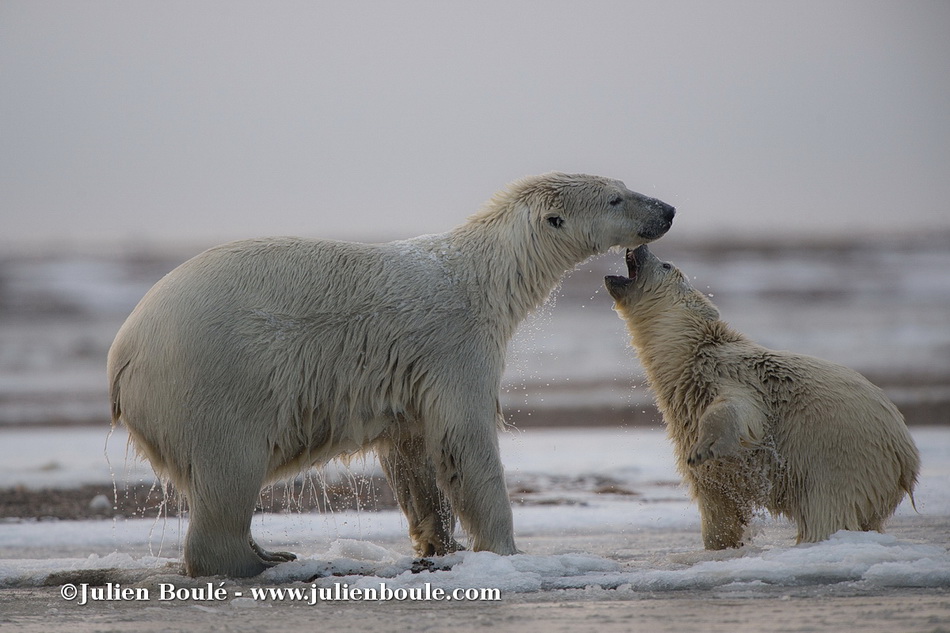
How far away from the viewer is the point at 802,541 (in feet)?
18.9

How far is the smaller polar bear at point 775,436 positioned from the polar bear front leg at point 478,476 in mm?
1006

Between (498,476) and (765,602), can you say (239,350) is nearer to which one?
(498,476)

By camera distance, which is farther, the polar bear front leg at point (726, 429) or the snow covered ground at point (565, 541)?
the polar bear front leg at point (726, 429)

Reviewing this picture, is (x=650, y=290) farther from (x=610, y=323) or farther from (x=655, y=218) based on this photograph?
(x=610, y=323)

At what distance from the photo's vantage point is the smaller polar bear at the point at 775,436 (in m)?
5.70

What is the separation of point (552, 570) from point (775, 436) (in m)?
1.47

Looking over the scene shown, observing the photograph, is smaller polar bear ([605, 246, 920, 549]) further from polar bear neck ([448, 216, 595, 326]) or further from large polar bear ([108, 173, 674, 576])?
large polar bear ([108, 173, 674, 576])

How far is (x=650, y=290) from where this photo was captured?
22.2 feet

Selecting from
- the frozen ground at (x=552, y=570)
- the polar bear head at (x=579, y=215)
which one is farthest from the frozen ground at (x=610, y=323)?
the frozen ground at (x=552, y=570)

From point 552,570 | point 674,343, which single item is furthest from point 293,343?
point 674,343

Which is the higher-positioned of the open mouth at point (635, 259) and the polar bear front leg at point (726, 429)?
the open mouth at point (635, 259)

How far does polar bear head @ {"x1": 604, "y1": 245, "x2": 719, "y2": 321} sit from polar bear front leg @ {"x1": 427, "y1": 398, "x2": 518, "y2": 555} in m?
1.52

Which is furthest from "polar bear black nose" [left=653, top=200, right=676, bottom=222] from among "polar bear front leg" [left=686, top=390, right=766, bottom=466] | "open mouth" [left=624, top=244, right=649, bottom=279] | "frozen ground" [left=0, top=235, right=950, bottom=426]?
"polar bear front leg" [left=686, top=390, right=766, bottom=466]

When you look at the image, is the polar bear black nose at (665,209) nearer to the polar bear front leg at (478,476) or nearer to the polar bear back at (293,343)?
the polar bear back at (293,343)
